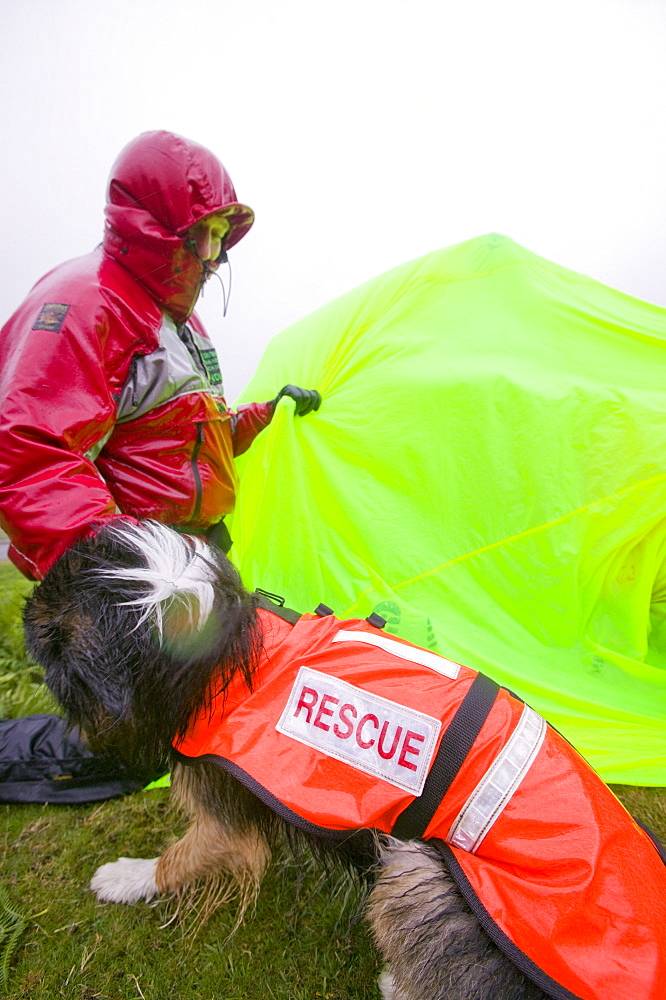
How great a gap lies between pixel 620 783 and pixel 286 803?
1.60 metres

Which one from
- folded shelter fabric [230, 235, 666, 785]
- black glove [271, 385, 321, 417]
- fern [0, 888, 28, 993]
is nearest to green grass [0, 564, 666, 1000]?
fern [0, 888, 28, 993]

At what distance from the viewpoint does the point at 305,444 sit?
268 centimetres

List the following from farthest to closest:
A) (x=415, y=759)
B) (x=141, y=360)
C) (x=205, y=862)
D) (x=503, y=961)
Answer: (x=141, y=360), (x=205, y=862), (x=415, y=759), (x=503, y=961)

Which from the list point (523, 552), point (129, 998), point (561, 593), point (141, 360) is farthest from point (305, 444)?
point (129, 998)

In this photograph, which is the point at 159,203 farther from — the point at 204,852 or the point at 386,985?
the point at 386,985

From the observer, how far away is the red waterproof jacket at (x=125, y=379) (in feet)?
4.56

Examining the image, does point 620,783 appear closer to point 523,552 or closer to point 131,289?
point 523,552

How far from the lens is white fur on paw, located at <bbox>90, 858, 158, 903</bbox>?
161 cm

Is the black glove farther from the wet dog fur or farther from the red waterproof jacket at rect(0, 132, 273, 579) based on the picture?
the wet dog fur

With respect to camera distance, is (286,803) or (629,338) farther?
(629,338)

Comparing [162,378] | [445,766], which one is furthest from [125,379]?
[445,766]

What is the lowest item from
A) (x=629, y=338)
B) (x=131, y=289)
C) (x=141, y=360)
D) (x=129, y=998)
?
(x=129, y=998)

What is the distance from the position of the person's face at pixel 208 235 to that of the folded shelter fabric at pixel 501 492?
853 millimetres

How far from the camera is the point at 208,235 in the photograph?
1972 millimetres
